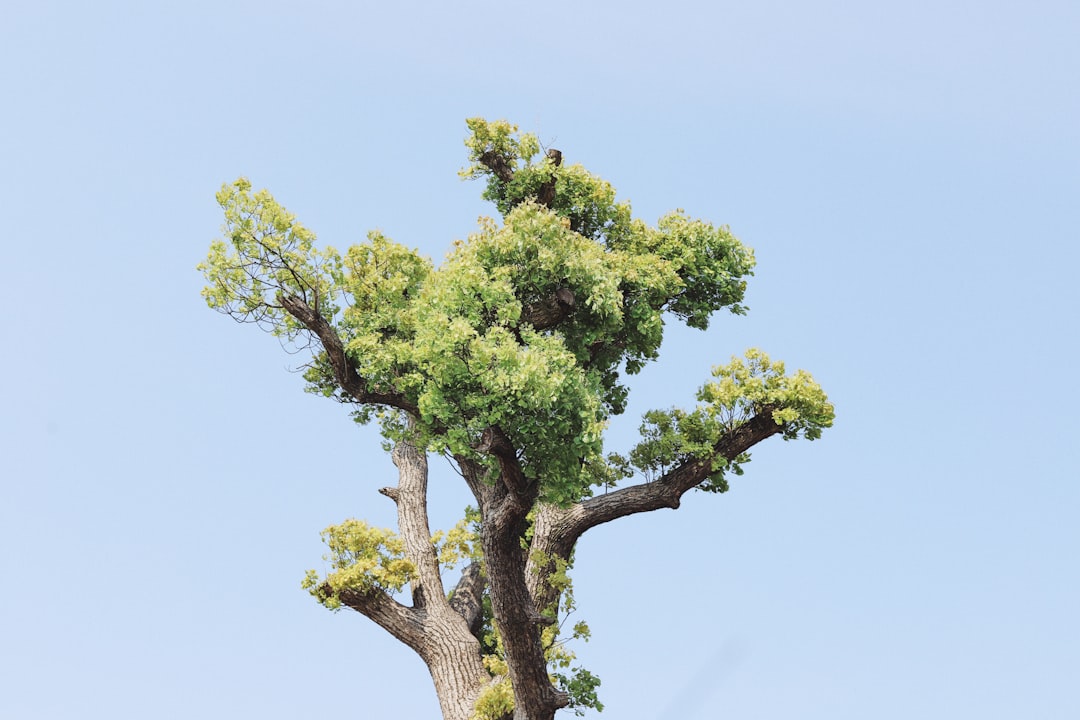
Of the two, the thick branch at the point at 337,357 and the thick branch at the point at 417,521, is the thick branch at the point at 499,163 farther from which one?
the thick branch at the point at 417,521

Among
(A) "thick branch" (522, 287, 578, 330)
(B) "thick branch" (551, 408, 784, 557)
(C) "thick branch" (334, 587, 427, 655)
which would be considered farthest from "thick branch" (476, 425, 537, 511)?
(C) "thick branch" (334, 587, 427, 655)

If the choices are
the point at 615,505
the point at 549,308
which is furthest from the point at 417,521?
the point at 549,308

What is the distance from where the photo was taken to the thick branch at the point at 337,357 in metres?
14.6

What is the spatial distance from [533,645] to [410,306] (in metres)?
4.47

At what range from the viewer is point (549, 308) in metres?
14.6

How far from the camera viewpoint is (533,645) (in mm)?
14688

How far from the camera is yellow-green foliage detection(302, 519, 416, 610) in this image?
54.5 feet

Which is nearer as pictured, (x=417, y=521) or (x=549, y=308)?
(x=549, y=308)

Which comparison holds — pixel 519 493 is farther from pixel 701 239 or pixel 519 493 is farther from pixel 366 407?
pixel 701 239

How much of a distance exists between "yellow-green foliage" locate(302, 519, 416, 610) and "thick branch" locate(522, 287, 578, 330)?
14.2 feet

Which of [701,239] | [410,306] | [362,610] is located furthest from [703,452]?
[362,610]

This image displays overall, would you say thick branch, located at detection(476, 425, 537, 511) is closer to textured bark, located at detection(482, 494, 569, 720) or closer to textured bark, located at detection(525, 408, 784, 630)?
A: textured bark, located at detection(482, 494, 569, 720)

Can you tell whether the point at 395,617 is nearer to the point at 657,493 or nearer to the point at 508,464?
the point at 657,493

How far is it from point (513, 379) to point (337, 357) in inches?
130
